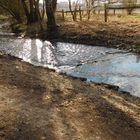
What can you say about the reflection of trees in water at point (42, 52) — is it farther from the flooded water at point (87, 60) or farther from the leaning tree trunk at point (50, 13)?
the leaning tree trunk at point (50, 13)

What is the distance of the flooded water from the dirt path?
159 cm

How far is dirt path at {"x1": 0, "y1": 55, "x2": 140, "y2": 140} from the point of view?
23.2 ft

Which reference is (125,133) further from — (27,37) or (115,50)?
(27,37)

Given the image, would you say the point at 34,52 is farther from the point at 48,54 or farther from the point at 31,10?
the point at 31,10

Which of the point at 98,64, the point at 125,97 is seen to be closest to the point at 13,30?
the point at 98,64

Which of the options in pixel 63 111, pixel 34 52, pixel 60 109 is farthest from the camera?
pixel 34 52

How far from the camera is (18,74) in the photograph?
11.9 m

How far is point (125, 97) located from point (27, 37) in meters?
16.7

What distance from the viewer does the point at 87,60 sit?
1634 cm

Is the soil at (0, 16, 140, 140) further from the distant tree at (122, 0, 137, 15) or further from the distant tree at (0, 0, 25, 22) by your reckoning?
the distant tree at (122, 0, 137, 15)

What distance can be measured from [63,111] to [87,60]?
827 cm

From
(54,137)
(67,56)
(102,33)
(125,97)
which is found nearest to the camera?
(54,137)

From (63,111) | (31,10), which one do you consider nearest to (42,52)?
(31,10)

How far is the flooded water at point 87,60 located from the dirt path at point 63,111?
1.59m
